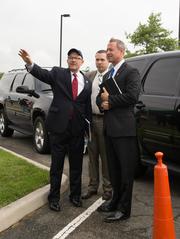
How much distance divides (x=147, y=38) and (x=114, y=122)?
65.1 ft

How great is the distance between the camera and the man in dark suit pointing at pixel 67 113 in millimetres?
5141

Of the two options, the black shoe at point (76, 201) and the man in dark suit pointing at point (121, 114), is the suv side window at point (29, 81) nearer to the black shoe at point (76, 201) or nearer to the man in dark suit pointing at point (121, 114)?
the black shoe at point (76, 201)

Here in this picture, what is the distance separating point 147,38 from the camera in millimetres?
23844

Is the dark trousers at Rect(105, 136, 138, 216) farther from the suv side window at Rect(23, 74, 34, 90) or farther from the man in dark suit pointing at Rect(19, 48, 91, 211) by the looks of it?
the suv side window at Rect(23, 74, 34, 90)

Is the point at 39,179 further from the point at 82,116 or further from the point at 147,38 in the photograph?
the point at 147,38

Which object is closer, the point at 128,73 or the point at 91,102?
the point at 128,73

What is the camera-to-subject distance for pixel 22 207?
4.99m

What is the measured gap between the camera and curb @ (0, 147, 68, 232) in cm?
468

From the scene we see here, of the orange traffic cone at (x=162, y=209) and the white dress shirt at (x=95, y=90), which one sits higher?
the white dress shirt at (x=95, y=90)

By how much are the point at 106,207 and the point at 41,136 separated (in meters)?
3.90

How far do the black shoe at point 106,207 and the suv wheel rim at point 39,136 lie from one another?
147 inches

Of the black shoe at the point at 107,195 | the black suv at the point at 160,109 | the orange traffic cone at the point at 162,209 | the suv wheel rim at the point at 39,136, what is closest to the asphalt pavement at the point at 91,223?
the black shoe at the point at 107,195

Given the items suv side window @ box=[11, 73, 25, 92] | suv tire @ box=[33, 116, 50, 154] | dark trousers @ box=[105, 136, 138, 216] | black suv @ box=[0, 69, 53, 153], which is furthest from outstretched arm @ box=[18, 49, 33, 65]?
suv side window @ box=[11, 73, 25, 92]

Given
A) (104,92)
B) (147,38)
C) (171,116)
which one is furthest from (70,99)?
(147,38)
